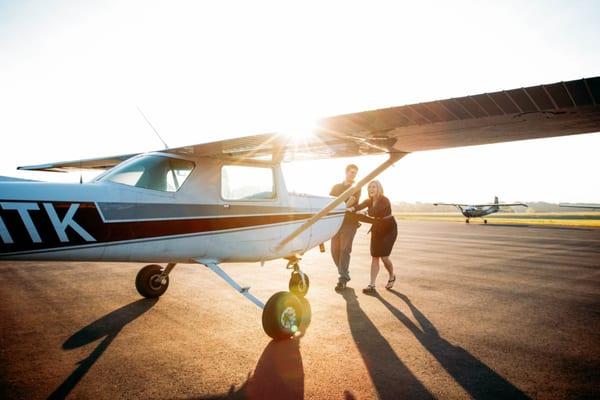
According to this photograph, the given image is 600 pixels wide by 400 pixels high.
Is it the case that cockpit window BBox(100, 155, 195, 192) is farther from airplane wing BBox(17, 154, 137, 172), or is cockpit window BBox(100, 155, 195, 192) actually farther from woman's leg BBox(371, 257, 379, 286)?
woman's leg BBox(371, 257, 379, 286)

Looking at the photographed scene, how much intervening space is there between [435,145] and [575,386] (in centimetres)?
303

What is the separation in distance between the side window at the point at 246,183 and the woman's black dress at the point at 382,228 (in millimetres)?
2254

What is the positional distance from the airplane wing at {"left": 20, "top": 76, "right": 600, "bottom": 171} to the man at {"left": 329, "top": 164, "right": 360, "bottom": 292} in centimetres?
155

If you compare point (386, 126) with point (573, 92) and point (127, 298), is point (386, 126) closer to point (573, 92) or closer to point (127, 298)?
point (573, 92)

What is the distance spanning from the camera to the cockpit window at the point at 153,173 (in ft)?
12.4

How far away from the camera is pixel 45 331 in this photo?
4113mm

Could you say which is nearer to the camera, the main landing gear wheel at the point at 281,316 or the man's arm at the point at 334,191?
the main landing gear wheel at the point at 281,316

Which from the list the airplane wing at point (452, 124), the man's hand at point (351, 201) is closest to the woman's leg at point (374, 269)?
the man's hand at point (351, 201)

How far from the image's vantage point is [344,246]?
6617 mm

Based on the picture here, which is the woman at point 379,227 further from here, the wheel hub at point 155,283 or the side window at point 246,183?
the wheel hub at point 155,283

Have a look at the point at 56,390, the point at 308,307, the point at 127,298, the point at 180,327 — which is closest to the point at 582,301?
the point at 308,307

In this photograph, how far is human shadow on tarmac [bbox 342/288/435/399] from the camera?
2.74 metres

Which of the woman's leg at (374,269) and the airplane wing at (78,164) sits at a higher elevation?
the airplane wing at (78,164)

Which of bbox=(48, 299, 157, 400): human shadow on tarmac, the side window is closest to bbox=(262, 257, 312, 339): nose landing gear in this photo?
the side window
